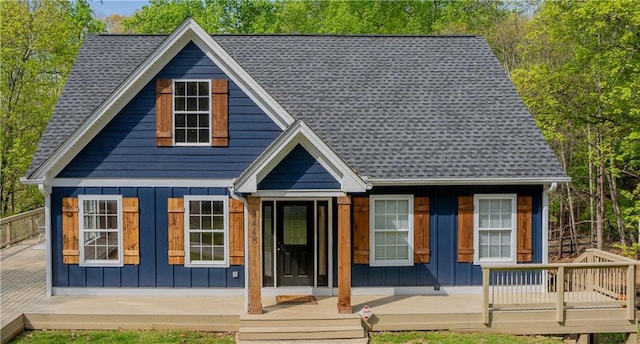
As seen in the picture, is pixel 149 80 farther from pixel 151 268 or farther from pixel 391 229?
pixel 391 229

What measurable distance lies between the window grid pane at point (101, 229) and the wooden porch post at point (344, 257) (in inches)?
205

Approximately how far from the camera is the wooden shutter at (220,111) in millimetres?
13117

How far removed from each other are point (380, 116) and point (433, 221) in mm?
3063

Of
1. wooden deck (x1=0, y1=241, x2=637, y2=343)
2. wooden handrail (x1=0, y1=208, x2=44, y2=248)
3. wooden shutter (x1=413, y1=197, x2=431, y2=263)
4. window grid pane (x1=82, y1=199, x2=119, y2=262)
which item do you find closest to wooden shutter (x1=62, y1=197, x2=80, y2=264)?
window grid pane (x1=82, y1=199, x2=119, y2=262)

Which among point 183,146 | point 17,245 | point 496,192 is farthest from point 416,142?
point 17,245

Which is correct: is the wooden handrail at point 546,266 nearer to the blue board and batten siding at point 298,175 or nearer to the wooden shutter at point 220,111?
the blue board and batten siding at point 298,175

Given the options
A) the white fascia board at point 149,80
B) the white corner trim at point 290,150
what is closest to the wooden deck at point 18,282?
the white fascia board at point 149,80

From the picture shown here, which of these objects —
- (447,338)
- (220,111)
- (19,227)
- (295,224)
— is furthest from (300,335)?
(19,227)

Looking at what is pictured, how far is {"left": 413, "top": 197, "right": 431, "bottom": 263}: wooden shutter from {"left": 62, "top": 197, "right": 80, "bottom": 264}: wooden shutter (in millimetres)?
7545

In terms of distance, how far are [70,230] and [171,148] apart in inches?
114

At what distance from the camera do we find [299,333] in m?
11.2

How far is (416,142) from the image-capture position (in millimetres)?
14172

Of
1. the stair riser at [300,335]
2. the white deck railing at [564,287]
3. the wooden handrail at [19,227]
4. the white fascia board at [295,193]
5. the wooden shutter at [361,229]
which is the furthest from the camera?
the wooden handrail at [19,227]

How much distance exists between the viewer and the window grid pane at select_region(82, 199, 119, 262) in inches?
522
